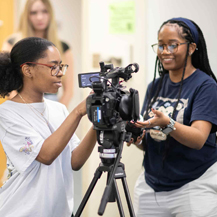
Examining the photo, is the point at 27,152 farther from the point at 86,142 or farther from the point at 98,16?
the point at 98,16

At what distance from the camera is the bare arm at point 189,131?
1.33 m

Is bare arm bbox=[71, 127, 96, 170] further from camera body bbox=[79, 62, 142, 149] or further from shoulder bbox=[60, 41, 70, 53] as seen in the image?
shoulder bbox=[60, 41, 70, 53]

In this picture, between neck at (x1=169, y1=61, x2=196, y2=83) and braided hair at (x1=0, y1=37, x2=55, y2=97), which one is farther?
neck at (x1=169, y1=61, x2=196, y2=83)

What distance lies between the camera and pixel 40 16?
7.91 ft

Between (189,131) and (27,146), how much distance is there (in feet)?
2.31

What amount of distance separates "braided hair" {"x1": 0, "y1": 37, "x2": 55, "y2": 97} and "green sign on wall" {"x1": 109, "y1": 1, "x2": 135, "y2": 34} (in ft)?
3.75

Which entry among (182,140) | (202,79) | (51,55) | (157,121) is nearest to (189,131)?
(182,140)

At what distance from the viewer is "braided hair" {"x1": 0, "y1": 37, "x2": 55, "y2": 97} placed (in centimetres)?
134

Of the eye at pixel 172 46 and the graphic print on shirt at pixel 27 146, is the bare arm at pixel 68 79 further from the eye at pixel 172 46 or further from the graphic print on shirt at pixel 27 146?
the graphic print on shirt at pixel 27 146

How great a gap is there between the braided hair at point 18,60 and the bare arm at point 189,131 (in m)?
0.54

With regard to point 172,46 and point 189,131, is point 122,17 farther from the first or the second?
point 189,131

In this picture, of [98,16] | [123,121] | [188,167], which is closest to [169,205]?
[188,167]

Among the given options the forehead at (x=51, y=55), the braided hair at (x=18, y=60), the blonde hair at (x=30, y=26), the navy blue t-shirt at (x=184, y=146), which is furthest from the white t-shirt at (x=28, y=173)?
the blonde hair at (x=30, y=26)

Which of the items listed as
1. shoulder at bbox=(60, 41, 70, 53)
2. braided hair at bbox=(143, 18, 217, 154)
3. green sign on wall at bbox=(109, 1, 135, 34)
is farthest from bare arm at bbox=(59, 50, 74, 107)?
braided hair at bbox=(143, 18, 217, 154)
